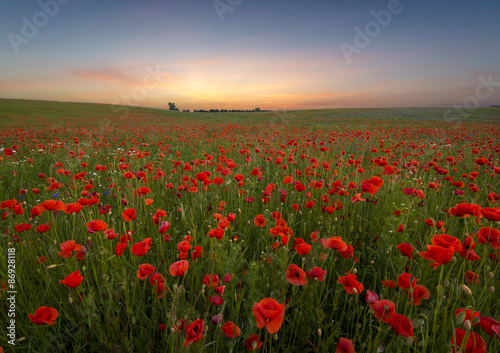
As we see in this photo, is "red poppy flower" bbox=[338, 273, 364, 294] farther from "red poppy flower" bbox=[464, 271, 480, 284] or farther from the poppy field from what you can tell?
"red poppy flower" bbox=[464, 271, 480, 284]

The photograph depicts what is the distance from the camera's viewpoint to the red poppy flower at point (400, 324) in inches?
41.1

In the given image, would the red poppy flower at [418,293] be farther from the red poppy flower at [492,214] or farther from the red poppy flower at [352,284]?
the red poppy flower at [492,214]

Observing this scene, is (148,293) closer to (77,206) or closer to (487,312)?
(77,206)

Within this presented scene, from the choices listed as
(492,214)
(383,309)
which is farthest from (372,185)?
(383,309)

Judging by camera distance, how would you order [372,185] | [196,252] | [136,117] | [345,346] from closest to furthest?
[345,346]
[196,252]
[372,185]
[136,117]

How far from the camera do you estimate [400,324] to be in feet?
3.52

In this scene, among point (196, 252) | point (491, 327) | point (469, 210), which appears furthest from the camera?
point (196, 252)

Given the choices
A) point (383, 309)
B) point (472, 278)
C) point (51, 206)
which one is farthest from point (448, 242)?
point (51, 206)

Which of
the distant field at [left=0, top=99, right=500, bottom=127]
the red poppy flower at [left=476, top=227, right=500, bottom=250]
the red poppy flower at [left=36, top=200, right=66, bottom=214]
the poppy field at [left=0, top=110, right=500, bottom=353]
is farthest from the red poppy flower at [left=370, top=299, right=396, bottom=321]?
the distant field at [left=0, top=99, right=500, bottom=127]

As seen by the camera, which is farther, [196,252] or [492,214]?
[196,252]

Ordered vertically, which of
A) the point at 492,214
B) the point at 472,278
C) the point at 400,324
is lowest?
the point at 472,278

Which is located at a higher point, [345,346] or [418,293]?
[418,293]

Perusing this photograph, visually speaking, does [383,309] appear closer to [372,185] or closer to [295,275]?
[295,275]

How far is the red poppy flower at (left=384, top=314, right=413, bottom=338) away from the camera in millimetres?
1044
